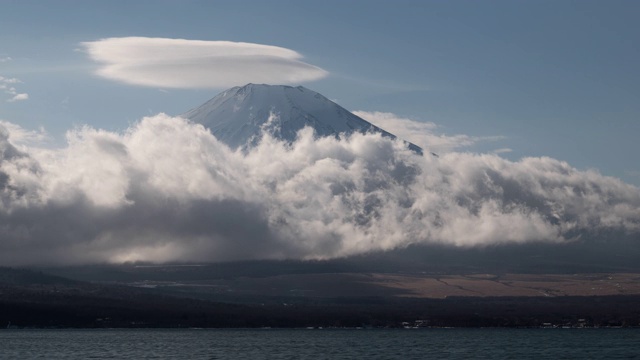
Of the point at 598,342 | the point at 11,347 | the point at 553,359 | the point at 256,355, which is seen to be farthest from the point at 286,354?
the point at 598,342

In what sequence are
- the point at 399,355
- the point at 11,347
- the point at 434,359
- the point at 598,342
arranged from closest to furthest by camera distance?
the point at 434,359 → the point at 399,355 → the point at 11,347 → the point at 598,342

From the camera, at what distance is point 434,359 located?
140 m

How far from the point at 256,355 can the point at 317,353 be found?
11.5m

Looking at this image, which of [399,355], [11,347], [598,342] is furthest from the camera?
[598,342]

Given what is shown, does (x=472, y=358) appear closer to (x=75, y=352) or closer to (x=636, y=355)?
(x=636, y=355)

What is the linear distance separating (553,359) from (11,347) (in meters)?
92.4

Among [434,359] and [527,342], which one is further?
[527,342]

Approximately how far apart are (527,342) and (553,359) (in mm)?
47948

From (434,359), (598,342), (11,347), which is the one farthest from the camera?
(598,342)

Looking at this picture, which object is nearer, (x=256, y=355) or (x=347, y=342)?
(x=256, y=355)

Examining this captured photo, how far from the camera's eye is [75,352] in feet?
522

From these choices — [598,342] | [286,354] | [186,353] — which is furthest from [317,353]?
[598,342]

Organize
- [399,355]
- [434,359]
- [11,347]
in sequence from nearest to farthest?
[434,359]
[399,355]
[11,347]

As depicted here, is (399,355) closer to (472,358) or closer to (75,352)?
(472,358)
